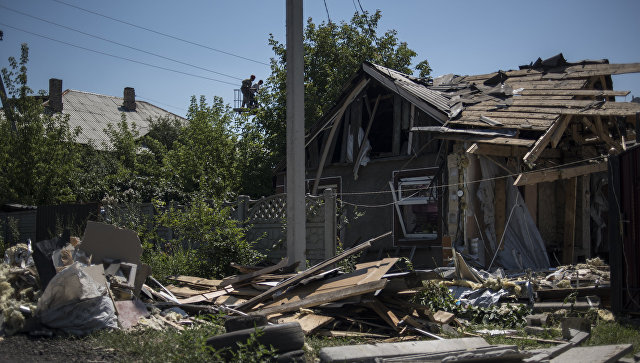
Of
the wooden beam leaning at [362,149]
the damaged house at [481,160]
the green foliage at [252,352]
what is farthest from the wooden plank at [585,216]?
the green foliage at [252,352]

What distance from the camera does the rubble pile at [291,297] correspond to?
6.43 meters

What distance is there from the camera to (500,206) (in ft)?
38.7

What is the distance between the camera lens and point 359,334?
6.79 m

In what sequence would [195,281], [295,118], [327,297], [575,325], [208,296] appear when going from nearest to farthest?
[575,325] < [327,297] < [208,296] < [195,281] < [295,118]

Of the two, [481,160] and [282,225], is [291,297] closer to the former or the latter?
[282,225]

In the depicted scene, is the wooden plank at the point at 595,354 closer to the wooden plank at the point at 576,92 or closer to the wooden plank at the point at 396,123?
the wooden plank at the point at 576,92

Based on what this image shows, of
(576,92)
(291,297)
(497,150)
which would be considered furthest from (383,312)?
(576,92)

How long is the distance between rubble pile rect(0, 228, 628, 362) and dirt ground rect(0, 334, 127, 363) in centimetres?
28

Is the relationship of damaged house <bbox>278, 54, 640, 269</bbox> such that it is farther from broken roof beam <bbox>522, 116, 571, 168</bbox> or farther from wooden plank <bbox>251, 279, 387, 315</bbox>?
wooden plank <bbox>251, 279, 387, 315</bbox>

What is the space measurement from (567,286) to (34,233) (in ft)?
53.4

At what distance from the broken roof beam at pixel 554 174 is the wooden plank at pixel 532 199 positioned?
105 cm

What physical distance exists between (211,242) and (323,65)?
16837mm

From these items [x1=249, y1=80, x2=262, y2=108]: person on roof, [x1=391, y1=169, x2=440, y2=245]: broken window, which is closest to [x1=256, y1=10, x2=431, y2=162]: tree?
[x1=249, y1=80, x2=262, y2=108]: person on roof

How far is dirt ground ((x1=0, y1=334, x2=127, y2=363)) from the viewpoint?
527 centimetres
